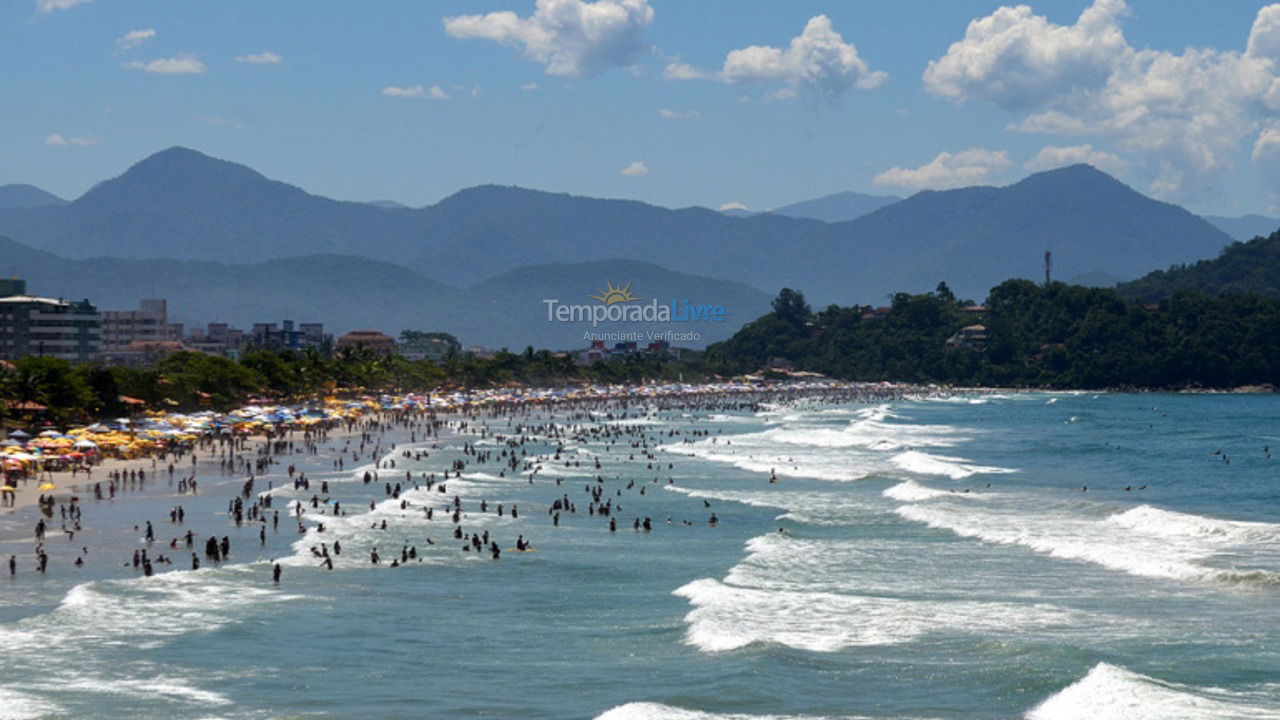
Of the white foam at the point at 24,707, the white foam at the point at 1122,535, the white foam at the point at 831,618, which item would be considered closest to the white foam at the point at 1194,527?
the white foam at the point at 1122,535

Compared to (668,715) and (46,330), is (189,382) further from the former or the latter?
(668,715)

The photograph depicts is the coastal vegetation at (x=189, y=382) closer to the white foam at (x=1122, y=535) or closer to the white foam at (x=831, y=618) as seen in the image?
the white foam at (x=1122, y=535)

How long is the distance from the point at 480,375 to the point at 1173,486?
13231 centimetres

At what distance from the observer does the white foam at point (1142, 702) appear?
27.5 meters

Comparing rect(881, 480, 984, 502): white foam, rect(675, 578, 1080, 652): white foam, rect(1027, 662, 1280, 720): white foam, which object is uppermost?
rect(881, 480, 984, 502): white foam

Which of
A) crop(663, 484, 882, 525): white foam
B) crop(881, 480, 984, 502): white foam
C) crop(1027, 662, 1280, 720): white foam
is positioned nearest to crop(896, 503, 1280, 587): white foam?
crop(663, 484, 882, 525): white foam

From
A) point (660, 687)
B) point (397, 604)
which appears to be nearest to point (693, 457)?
point (397, 604)

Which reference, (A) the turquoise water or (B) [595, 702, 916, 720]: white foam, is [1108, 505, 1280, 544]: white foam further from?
(B) [595, 702, 916, 720]: white foam

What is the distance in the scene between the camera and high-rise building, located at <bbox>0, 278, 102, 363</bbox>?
171875mm

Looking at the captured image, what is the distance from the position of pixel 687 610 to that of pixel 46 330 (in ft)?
522

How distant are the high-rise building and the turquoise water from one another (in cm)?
11632

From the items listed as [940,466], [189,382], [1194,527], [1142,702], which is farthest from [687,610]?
[189,382]

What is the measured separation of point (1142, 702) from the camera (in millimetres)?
28062

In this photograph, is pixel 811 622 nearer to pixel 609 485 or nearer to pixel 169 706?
pixel 169 706
